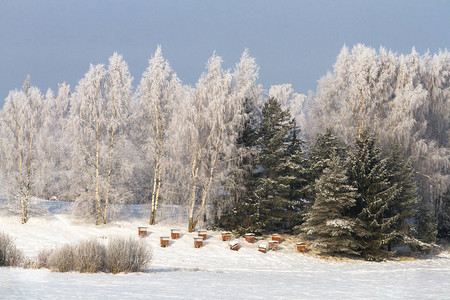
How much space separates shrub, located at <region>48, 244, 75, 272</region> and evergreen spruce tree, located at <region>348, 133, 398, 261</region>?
15.3 meters

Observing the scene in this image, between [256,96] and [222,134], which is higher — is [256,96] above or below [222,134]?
above

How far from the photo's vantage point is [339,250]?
22.6 m

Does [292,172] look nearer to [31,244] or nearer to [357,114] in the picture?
[357,114]

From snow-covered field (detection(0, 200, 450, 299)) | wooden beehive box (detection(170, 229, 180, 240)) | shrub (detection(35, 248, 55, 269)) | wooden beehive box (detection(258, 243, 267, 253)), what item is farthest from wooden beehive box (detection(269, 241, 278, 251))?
shrub (detection(35, 248, 55, 269))

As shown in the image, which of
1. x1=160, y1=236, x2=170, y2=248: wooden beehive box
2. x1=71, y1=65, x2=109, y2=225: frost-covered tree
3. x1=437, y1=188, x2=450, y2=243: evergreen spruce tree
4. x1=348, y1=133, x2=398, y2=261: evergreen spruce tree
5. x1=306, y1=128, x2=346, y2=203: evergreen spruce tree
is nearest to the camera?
x1=160, y1=236, x2=170, y2=248: wooden beehive box

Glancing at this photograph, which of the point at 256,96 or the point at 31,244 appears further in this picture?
the point at 256,96

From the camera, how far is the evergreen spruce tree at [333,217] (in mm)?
21797

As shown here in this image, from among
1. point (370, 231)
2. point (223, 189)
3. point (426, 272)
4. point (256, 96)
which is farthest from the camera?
point (256, 96)

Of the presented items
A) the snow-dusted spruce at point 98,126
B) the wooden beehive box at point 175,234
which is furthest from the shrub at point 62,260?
the snow-dusted spruce at point 98,126

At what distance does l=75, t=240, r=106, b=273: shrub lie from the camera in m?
12.5

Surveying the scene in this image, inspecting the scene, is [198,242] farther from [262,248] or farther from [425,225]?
[425,225]

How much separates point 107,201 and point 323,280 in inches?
574

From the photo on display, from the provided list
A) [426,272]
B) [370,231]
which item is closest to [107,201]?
[370,231]

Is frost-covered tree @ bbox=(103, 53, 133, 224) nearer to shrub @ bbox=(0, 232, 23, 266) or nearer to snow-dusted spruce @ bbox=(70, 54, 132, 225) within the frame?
snow-dusted spruce @ bbox=(70, 54, 132, 225)
